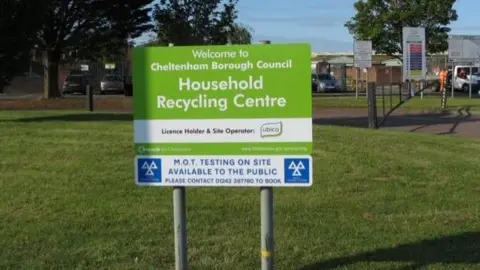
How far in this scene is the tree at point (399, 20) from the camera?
170ft

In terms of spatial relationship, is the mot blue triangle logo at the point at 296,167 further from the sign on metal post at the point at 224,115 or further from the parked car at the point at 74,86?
the parked car at the point at 74,86

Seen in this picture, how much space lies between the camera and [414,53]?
2359cm

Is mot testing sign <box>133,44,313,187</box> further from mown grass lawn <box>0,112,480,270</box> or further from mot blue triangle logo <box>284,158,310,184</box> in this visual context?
mown grass lawn <box>0,112,480,270</box>

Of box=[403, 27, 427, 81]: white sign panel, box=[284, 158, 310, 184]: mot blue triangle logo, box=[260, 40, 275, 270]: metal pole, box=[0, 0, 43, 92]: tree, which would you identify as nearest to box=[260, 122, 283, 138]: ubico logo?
box=[284, 158, 310, 184]: mot blue triangle logo

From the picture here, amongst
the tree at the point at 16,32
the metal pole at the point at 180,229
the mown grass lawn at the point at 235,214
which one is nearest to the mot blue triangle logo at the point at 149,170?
the metal pole at the point at 180,229

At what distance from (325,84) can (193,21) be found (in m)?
14.0

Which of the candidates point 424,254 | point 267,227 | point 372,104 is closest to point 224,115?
point 267,227

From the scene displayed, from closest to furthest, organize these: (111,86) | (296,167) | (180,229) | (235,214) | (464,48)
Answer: (296,167)
(180,229)
(235,214)
(464,48)
(111,86)

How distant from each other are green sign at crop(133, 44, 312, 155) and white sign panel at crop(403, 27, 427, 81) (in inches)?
765

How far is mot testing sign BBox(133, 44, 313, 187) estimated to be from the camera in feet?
15.0

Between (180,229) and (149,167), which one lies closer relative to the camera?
(149,167)

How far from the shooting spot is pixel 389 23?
2083 inches

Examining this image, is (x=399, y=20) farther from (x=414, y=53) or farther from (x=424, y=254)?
(x=424, y=254)

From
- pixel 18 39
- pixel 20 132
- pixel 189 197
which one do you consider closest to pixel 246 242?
pixel 189 197
